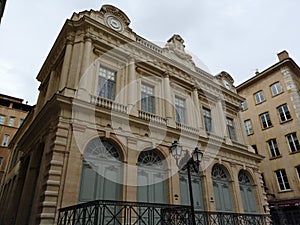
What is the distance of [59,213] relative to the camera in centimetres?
795

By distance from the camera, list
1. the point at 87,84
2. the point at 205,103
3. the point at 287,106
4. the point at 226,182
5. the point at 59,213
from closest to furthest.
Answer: the point at 59,213, the point at 87,84, the point at 226,182, the point at 205,103, the point at 287,106

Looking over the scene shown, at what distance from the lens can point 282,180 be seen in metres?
20.5

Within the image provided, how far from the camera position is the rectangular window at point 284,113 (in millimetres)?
21438

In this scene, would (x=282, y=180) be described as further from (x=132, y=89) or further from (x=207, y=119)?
(x=132, y=89)

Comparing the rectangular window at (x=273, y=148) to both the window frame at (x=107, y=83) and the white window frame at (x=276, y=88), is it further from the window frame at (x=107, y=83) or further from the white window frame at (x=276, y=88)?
the window frame at (x=107, y=83)

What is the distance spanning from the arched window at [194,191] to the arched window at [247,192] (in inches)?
159

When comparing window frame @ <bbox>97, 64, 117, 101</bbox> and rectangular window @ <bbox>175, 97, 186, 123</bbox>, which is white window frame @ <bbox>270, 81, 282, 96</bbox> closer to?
rectangular window @ <bbox>175, 97, 186, 123</bbox>

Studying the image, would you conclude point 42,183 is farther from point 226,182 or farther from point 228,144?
point 228,144

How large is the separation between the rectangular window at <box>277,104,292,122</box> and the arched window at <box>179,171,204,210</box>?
1328 cm

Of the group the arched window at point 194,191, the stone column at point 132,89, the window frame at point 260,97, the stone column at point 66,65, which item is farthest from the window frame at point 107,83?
the window frame at point 260,97

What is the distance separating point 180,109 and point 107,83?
17.4ft

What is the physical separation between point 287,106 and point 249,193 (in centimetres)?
1048

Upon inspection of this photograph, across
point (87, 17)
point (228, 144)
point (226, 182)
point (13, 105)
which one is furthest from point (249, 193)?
point (13, 105)

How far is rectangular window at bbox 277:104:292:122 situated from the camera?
21.4 m
